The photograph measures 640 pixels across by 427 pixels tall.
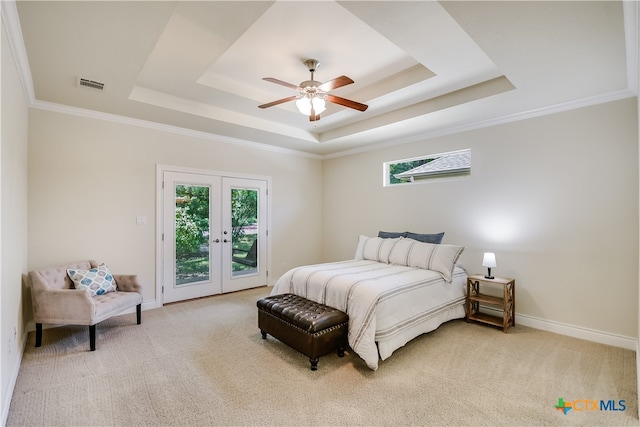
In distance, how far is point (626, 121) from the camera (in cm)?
317

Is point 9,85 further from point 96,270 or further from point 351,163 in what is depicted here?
point 351,163

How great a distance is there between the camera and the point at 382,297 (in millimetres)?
2832

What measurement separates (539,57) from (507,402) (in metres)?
2.70

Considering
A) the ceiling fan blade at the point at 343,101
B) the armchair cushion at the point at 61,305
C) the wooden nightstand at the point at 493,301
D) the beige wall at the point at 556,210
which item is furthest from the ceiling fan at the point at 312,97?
the armchair cushion at the point at 61,305

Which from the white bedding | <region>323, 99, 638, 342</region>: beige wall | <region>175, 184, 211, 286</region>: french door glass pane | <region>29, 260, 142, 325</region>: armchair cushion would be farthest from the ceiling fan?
<region>29, 260, 142, 325</region>: armchair cushion

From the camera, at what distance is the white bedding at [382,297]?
108 inches

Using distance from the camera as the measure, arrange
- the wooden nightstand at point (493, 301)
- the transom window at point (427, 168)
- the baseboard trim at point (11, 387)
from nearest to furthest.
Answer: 1. the baseboard trim at point (11, 387)
2. the wooden nightstand at point (493, 301)
3. the transom window at point (427, 168)

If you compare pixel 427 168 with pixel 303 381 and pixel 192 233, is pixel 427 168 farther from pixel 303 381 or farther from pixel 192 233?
pixel 192 233

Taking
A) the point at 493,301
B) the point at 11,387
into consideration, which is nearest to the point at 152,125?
the point at 11,387

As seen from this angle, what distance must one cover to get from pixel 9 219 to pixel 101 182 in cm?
188

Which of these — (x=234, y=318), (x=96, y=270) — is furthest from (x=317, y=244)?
(x=96, y=270)

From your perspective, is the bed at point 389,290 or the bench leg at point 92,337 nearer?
the bed at point 389,290

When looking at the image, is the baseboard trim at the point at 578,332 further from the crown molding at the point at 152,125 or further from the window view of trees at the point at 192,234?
the crown molding at the point at 152,125

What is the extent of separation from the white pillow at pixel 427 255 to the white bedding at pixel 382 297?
105mm
